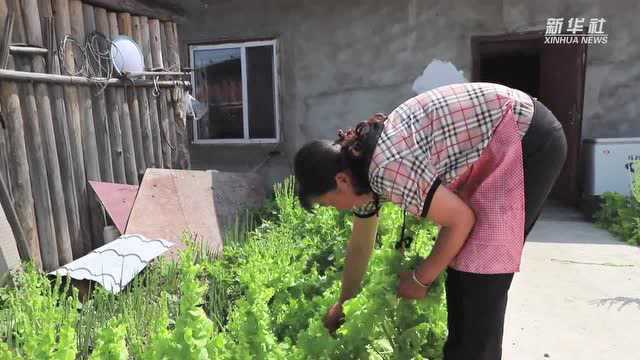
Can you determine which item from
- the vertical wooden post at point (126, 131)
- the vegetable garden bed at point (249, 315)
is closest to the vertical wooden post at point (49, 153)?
the vegetable garden bed at point (249, 315)

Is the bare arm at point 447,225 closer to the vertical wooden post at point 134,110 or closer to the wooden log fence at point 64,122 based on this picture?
the wooden log fence at point 64,122

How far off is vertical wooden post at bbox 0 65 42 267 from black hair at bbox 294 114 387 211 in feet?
9.08

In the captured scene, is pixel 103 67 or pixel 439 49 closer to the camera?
pixel 103 67

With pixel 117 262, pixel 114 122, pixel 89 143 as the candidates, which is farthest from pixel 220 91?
pixel 117 262

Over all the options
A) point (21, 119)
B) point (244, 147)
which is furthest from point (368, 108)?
point (21, 119)

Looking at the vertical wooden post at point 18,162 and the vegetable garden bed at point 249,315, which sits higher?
the vertical wooden post at point 18,162

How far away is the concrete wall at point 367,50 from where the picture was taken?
6.54m

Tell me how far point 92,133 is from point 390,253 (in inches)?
126

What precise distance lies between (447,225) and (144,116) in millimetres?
4079

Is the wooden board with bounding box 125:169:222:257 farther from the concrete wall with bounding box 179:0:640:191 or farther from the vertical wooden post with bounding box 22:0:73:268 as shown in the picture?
the concrete wall with bounding box 179:0:640:191

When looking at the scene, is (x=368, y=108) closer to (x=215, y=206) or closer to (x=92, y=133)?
(x=215, y=206)

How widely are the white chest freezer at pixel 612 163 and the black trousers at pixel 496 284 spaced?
5.08 metres

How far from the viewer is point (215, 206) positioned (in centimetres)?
520

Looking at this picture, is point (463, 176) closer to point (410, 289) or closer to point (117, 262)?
point (410, 289)
